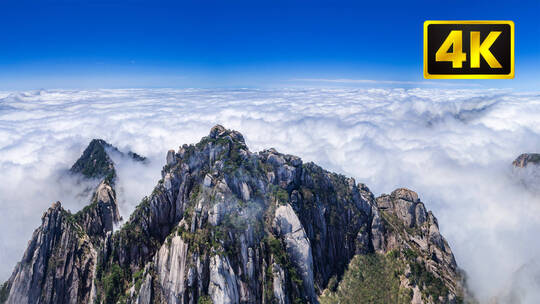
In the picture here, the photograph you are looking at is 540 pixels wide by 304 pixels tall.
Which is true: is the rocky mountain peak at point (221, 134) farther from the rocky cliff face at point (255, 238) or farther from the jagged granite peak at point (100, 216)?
the jagged granite peak at point (100, 216)

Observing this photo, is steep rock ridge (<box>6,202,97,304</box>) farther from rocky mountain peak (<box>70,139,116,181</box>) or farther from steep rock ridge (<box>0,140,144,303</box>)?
rocky mountain peak (<box>70,139,116,181</box>)

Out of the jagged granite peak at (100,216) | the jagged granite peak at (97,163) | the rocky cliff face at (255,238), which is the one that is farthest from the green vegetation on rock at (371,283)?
the jagged granite peak at (97,163)

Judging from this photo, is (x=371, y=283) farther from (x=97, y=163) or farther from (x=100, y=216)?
(x=97, y=163)

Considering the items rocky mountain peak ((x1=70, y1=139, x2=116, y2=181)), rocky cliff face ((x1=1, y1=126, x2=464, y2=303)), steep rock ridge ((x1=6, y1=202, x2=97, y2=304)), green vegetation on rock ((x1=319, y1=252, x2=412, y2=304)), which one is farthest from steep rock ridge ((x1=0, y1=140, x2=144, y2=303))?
green vegetation on rock ((x1=319, y1=252, x2=412, y2=304))

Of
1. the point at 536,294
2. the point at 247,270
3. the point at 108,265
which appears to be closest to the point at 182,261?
the point at 247,270

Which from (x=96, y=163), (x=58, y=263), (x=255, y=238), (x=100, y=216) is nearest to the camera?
(x=255, y=238)

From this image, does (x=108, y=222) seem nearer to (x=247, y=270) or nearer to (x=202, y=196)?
(x=202, y=196)

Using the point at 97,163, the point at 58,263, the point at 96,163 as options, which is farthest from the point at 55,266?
the point at 96,163
